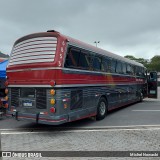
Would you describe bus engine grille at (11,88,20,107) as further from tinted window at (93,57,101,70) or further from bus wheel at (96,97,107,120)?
bus wheel at (96,97,107,120)

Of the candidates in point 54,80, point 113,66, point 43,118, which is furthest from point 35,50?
point 113,66

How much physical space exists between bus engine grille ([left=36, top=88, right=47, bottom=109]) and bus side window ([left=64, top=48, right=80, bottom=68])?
3.82 feet

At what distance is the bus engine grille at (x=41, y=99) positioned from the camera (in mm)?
7707

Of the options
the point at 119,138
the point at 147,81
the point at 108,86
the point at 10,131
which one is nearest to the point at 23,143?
the point at 10,131

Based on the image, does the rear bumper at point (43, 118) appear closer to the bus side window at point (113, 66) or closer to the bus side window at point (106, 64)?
the bus side window at point (106, 64)

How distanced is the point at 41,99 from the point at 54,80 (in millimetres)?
840

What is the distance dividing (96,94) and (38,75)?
9.66 ft

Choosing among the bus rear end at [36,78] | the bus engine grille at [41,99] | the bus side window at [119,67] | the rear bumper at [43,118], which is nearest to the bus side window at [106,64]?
the bus side window at [119,67]

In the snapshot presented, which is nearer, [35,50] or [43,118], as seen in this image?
[43,118]

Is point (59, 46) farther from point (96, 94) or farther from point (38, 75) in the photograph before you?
point (96, 94)

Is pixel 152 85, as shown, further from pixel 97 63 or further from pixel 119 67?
pixel 97 63

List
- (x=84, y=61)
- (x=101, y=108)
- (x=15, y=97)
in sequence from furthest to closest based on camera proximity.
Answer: (x=101, y=108)
(x=84, y=61)
(x=15, y=97)

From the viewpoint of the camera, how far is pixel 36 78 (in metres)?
7.85

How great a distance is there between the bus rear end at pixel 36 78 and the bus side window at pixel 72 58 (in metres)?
0.35
